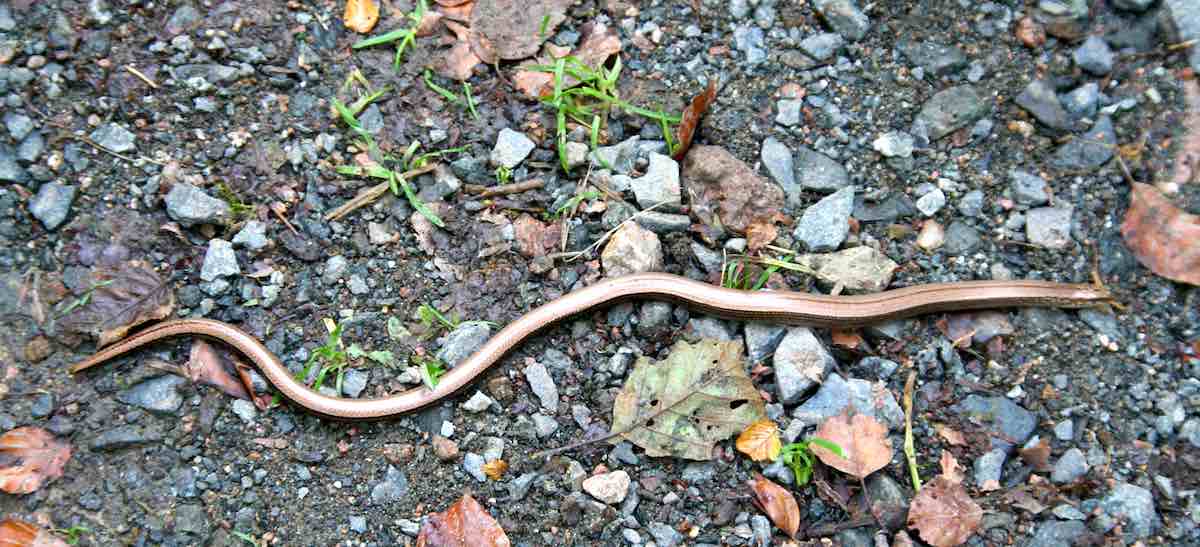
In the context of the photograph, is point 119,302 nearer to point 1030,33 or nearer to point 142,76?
point 142,76

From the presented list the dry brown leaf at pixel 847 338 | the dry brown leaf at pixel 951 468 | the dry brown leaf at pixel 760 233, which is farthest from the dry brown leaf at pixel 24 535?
the dry brown leaf at pixel 951 468

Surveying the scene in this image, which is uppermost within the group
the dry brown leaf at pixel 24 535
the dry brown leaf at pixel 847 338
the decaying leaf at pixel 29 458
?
the dry brown leaf at pixel 847 338

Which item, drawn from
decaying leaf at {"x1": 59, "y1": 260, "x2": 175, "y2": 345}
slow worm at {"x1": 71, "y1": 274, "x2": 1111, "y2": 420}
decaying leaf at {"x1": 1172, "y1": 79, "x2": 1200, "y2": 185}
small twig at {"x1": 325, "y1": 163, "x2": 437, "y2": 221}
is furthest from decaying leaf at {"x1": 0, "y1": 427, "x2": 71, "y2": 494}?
decaying leaf at {"x1": 1172, "y1": 79, "x2": 1200, "y2": 185}

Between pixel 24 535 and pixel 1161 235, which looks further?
pixel 1161 235

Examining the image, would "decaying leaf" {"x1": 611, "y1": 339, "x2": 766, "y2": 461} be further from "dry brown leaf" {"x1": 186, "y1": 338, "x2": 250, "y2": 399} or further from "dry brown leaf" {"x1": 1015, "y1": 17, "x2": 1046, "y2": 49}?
"dry brown leaf" {"x1": 1015, "y1": 17, "x2": 1046, "y2": 49}

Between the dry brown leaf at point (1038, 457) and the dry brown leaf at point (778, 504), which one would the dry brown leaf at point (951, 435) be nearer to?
the dry brown leaf at point (1038, 457)

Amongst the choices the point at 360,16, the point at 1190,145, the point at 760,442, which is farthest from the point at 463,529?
the point at 1190,145
